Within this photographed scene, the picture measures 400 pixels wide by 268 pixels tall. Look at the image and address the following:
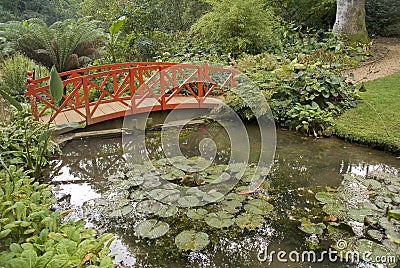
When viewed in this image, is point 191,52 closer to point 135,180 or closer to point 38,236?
point 135,180

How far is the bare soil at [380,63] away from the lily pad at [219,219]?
196 inches

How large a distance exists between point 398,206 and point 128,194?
2.82m

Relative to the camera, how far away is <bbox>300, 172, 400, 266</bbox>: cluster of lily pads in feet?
10.0

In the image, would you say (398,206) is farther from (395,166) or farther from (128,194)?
(128,194)

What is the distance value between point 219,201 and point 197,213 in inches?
12.8

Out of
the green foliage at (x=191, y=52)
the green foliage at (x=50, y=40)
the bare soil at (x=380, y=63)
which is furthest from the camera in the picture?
the green foliage at (x=191, y=52)

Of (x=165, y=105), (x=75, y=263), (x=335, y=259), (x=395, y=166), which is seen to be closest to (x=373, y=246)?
(x=335, y=259)

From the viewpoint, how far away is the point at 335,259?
3012 millimetres

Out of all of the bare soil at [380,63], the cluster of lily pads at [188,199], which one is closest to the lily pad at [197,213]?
the cluster of lily pads at [188,199]

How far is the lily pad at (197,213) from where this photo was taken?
3.58 meters

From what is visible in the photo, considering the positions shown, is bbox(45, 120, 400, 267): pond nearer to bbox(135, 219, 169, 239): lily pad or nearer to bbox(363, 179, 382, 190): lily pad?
bbox(135, 219, 169, 239): lily pad

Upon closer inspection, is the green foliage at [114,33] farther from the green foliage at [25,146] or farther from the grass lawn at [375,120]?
the grass lawn at [375,120]

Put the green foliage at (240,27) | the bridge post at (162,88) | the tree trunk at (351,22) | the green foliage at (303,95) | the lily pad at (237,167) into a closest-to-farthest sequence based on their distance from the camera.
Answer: the lily pad at (237,167) → the green foliage at (303,95) → the bridge post at (162,88) → the green foliage at (240,27) → the tree trunk at (351,22)

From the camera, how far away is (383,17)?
481 inches
